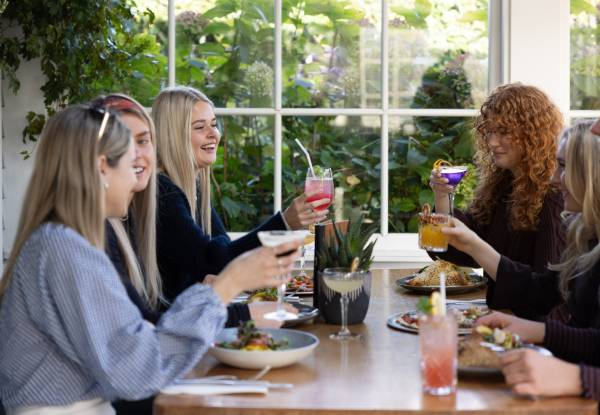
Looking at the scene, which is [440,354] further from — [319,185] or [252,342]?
[319,185]

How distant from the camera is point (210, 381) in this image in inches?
73.6

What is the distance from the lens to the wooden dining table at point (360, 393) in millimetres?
1715

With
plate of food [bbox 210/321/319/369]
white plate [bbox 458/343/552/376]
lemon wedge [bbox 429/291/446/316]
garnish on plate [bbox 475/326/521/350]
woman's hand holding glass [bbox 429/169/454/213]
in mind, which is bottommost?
white plate [bbox 458/343/552/376]

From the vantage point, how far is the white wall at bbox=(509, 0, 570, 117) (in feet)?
14.6

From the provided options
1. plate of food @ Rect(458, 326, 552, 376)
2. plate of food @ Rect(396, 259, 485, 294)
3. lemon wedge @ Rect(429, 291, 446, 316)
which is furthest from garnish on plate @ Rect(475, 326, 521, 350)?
plate of food @ Rect(396, 259, 485, 294)

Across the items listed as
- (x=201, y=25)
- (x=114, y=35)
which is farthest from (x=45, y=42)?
(x=201, y=25)

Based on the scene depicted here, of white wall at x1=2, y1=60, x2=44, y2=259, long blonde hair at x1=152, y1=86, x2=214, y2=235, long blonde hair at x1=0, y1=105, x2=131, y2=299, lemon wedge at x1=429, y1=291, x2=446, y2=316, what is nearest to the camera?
lemon wedge at x1=429, y1=291, x2=446, y2=316

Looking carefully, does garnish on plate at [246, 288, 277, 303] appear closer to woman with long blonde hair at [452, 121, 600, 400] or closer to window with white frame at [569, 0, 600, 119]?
woman with long blonde hair at [452, 121, 600, 400]

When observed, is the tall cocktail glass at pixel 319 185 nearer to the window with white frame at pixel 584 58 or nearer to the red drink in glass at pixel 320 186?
the red drink in glass at pixel 320 186

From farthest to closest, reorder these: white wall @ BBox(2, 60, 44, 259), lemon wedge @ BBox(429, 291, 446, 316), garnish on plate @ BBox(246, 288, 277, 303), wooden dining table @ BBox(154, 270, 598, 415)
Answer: white wall @ BBox(2, 60, 44, 259)
garnish on plate @ BBox(246, 288, 277, 303)
lemon wedge @ BBox(429, 291, 446, 316)
wooden dining table @ BBox(154, 270, 598, 415)

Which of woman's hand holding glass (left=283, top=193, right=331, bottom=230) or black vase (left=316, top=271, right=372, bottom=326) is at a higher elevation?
woman's hand holding glass (left=283, top=193, right=331, bottom=230)

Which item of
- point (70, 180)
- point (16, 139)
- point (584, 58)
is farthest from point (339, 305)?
point (584, 58)

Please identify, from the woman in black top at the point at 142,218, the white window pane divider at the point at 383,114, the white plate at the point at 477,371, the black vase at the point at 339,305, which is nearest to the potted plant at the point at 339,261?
the black vase at the point at 339,305

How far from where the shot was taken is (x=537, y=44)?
4.47 meters
